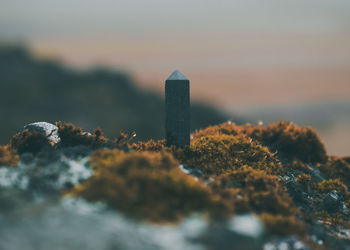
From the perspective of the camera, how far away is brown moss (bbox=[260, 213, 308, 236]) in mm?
6613

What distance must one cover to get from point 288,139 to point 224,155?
441 cm

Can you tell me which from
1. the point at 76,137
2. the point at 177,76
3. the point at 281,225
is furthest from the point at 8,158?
the point at 281,225

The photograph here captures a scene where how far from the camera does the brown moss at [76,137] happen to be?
9.27m

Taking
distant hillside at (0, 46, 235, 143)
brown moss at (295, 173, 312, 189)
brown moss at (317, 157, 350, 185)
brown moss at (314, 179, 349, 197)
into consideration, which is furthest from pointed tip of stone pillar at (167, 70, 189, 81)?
distant hillside at (0, 46, 235, 143)

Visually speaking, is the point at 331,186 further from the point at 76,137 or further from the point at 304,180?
the point at 76,137

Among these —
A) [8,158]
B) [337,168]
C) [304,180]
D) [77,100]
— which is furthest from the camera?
[77,100]

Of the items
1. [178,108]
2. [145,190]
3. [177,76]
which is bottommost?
[145,190]

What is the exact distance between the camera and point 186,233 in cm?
562

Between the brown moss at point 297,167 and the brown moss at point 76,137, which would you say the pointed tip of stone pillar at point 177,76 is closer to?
the brown moss at point 76,137

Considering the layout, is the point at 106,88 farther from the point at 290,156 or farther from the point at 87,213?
the point at 87,213

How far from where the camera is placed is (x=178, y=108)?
33.2 ft

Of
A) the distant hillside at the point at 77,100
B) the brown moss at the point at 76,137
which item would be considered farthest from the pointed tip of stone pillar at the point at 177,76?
the distant hillside at the point at 77,100

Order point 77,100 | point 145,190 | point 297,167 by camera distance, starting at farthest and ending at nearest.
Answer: point 77,100
point 297,167
point 145,190

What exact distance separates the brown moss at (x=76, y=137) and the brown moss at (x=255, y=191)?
138 inches
